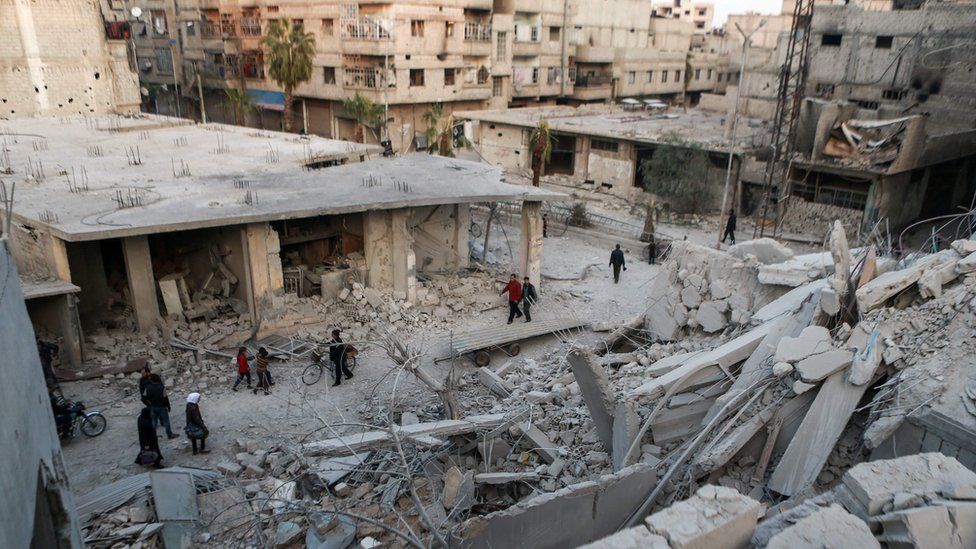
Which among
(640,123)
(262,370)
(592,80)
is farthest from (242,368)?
(592,80)

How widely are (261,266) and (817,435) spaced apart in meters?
11.9

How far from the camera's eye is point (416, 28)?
35594 millimetres

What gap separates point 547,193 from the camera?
54.9 ft

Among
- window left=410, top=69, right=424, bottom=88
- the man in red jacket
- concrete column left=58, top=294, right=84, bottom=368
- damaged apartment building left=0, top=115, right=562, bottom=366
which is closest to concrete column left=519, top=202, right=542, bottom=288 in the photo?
damaged apartment building left=0, top=115, right=562, bottom=366

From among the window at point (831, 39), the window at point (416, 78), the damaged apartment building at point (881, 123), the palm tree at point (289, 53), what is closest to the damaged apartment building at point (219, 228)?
the damaged apartment building at point (881, 123)

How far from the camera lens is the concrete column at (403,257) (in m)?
16.2

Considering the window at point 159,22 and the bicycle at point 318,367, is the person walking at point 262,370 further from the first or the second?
the window at point 159,22

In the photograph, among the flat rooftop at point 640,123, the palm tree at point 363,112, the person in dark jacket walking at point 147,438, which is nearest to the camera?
the person in dark jacket walking at point 147,438

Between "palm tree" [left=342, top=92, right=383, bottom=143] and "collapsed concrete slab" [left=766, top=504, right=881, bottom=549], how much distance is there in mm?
32017

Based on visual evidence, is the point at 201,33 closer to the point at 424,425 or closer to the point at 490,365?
the point at 490,365

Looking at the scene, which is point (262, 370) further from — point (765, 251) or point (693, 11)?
point (693, 11)

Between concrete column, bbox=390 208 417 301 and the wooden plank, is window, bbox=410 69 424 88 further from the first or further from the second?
the wooden plank

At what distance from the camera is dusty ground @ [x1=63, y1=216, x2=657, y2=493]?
9930 millimetres

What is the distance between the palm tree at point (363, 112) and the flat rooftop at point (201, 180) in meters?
9.30
